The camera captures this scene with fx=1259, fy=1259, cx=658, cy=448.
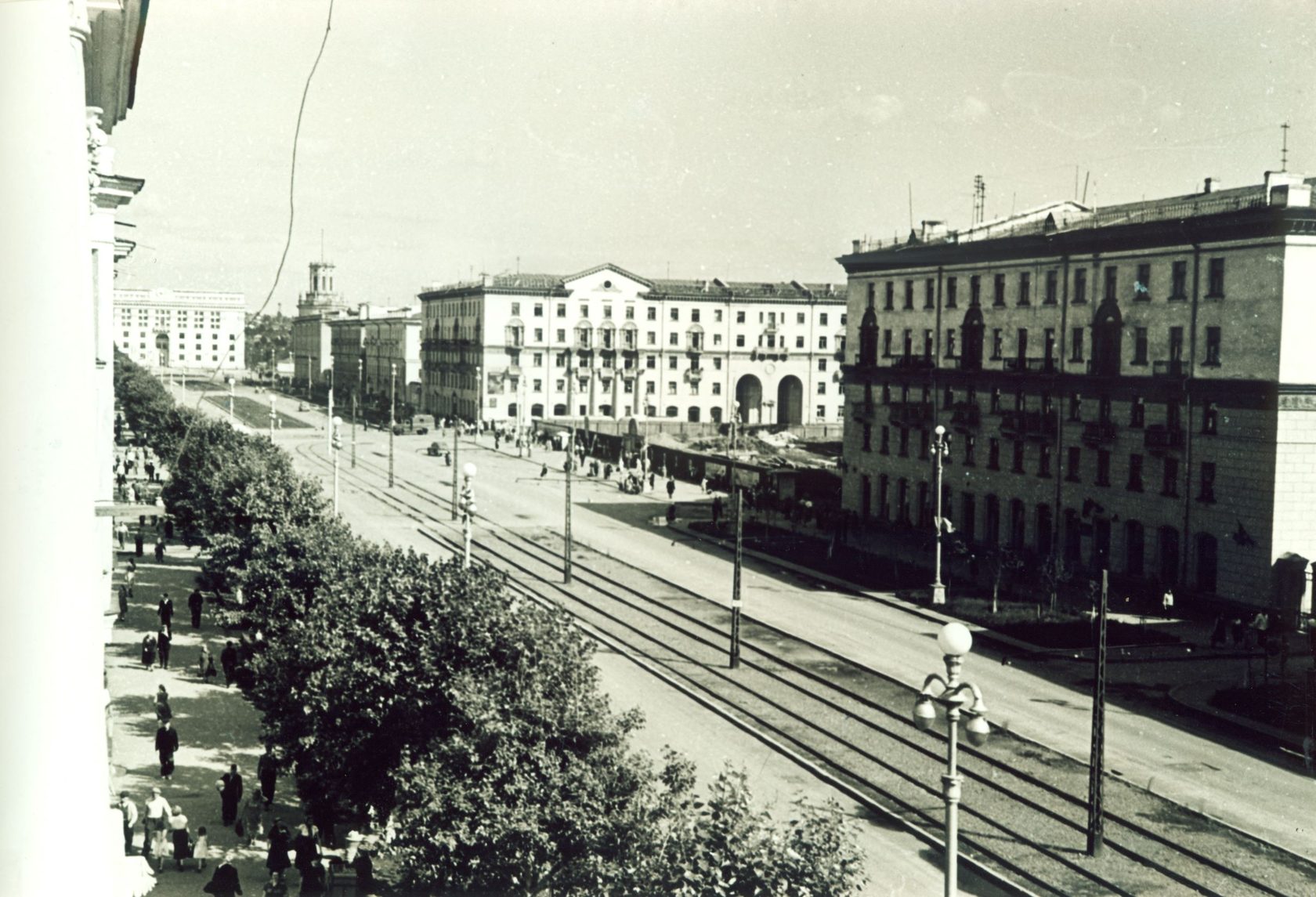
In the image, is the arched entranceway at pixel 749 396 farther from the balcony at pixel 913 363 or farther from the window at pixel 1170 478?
the window at pixel 1170 478

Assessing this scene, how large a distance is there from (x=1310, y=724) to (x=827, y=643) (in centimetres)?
1239

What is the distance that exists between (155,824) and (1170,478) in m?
33.5

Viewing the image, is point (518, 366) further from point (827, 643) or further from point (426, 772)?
point (426, 772)

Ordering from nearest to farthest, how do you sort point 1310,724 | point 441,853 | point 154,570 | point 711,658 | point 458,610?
point 441,853, point 458,610, point 1310,724, point 711,658, point 154,570

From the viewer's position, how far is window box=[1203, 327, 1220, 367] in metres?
39.8

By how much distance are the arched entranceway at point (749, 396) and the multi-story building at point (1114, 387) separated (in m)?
52.3

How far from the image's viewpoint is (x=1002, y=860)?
19078 mm

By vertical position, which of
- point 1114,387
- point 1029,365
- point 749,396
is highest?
point 1029,365

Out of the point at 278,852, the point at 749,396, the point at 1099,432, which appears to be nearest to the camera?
the point at 278,852

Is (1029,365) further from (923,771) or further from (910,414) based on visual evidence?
(923,771)

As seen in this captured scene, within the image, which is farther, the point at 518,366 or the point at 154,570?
the point at 518,366

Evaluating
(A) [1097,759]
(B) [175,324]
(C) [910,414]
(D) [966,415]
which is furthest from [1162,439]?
(B) [175,324]

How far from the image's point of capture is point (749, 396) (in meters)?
114

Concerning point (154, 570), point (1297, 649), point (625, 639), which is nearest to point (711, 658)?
point (625, 639)
